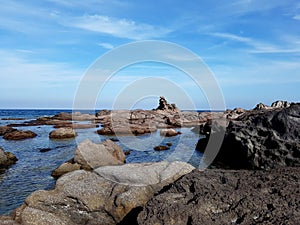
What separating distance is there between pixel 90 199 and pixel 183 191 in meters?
3.75

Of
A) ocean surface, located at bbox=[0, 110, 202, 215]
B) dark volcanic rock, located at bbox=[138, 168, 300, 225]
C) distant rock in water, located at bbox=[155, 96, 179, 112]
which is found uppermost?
distant rock in water, located at bbox=[155, 96, 179, 112]

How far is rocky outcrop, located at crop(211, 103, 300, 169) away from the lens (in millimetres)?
16422

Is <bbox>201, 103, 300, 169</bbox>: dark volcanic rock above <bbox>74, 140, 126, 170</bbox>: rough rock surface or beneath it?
above

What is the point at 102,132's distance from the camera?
43.4 m

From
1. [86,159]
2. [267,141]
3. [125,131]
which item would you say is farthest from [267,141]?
[125,131]

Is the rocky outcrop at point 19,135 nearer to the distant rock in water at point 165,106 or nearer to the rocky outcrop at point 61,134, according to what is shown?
the rocky outcrop at point 61,134

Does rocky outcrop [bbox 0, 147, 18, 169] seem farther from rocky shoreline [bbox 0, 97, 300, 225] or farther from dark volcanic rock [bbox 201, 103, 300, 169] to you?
dark volcanic rock [bbox 201, 103, 300, 169]

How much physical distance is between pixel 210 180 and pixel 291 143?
31.9 ft

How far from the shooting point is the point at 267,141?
17891 mm

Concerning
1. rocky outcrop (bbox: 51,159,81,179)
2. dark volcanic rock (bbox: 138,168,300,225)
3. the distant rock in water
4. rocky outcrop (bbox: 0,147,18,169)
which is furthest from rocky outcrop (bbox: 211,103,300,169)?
the distant rock in water

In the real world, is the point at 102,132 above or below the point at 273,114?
below

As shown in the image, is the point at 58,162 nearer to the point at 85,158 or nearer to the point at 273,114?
the point at 85,158

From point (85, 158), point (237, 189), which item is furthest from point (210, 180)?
point (85, 158)

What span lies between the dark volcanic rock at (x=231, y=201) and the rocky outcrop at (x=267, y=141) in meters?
8.18
